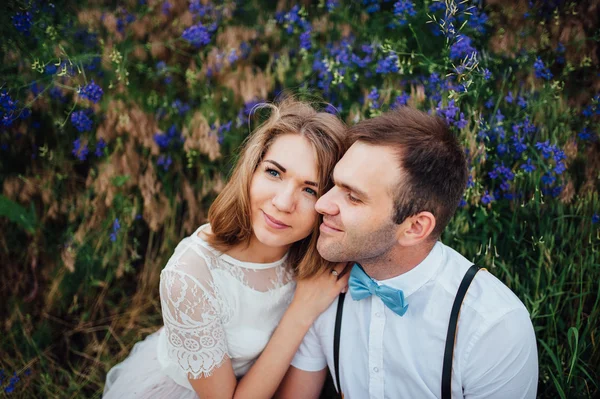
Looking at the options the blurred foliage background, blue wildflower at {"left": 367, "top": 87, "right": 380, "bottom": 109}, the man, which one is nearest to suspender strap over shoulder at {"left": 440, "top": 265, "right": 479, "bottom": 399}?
the man

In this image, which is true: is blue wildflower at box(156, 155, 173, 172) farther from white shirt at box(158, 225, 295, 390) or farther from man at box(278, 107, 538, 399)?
man at box(278, 107, 538, 399)

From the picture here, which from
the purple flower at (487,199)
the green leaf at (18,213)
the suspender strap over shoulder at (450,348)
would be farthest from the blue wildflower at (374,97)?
the green leaf at (18,213)

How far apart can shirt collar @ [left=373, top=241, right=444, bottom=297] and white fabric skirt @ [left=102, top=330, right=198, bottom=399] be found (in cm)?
125

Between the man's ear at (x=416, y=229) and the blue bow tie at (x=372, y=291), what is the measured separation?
0.71 feet

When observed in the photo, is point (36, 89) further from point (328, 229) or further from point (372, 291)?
point (372, 291)

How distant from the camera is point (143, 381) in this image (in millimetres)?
2555

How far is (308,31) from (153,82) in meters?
1.24

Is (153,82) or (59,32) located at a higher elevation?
(59,32)

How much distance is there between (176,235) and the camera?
3.59m

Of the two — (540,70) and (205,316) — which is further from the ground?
(540,70)

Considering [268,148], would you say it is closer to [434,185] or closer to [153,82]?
[434,185]

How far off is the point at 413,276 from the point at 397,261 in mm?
95

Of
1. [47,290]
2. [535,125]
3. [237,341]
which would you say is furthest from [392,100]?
[47,290]

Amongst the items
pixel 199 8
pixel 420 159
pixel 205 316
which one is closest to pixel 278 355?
pixel 205 316
